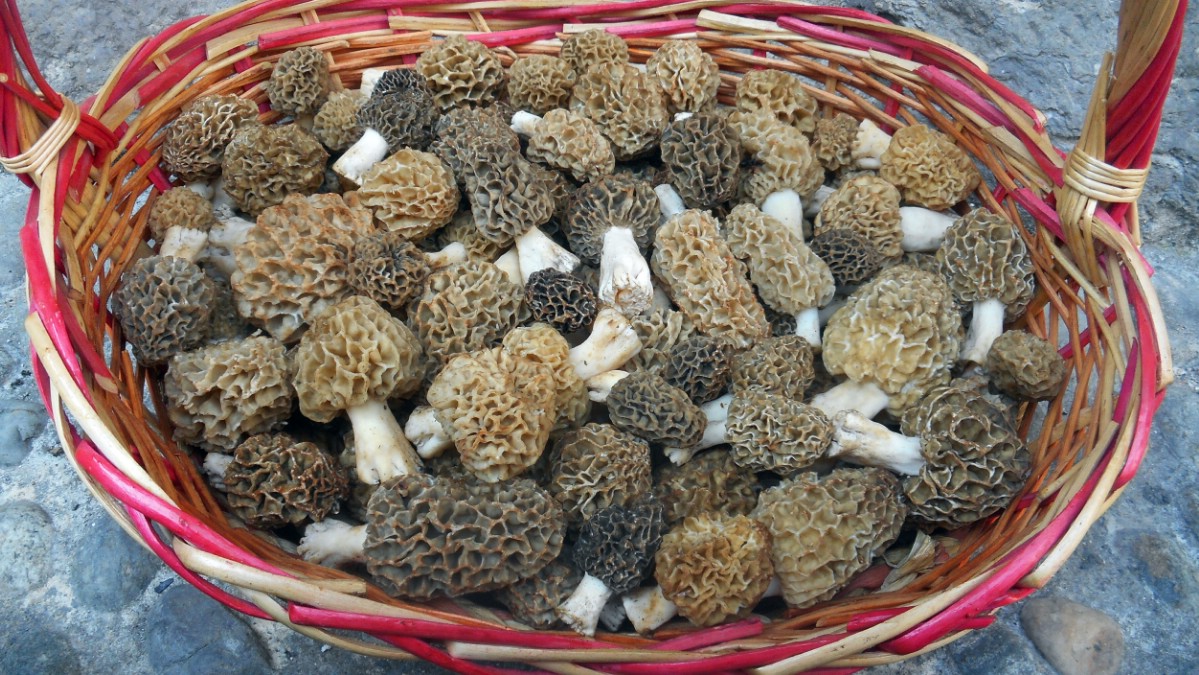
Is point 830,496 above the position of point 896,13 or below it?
below

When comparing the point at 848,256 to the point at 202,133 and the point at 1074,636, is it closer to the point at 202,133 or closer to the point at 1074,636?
the point at 1074,636

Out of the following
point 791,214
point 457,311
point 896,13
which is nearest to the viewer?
point 457,311

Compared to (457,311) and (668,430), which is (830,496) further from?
(457,311)

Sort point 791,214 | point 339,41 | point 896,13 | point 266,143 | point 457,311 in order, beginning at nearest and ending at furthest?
point 457,311 < point 266,143 < point 791,214 < point 339,41 < point 896,13

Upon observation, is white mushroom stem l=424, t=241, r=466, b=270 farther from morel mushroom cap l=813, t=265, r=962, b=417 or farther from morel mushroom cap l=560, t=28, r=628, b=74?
morel mushroom cap l=813, t=265, r=962, b=417

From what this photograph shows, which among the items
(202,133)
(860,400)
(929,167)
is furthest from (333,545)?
(929,167)

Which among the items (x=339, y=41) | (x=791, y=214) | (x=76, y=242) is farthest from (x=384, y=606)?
(x=339, y=41)
